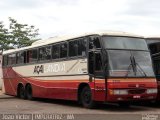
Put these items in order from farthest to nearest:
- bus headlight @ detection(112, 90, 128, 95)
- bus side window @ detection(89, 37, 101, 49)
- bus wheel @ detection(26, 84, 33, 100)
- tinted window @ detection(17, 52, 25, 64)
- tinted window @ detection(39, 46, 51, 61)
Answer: tinted window @ detection(17, 52, 25, 64), bus wheel @ detection(26, 84, 33, 100), tinted window @ detection(39, 46, 51, 61), bus side window @ detection(89, 37, 101, 49), bus headlight @ detection(112, 90, 128, 95)

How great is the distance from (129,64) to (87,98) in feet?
7.83

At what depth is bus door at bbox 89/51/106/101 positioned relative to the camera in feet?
55.9

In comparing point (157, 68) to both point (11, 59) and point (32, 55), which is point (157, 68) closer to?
point (32, 55)

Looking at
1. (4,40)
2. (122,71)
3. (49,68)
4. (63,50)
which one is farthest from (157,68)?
(4,40)

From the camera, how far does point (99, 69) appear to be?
1723 centimetres

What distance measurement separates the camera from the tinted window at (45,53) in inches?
865

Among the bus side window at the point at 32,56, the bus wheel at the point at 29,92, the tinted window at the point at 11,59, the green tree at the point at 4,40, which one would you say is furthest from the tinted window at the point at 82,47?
the green tree at the point at 4,40

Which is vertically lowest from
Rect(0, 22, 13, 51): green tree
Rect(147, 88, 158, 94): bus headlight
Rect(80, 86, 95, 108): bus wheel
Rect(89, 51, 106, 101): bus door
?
Rect(80, 86, 95, 108): bus wheel

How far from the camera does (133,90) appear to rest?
1711cm

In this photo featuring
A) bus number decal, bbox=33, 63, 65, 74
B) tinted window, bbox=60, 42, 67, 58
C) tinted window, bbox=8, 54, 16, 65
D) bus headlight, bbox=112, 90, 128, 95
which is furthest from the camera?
tinted window, bbox=8, 54, 16, 65

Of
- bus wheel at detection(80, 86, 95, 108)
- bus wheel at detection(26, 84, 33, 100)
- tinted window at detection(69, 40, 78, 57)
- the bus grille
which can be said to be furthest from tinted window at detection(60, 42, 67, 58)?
bus wheel at detection(26, 84, 33, 100)

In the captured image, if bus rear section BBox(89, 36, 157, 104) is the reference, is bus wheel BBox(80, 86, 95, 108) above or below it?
below

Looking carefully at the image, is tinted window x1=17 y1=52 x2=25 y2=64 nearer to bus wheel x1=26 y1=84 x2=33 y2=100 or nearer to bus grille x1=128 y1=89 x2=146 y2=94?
bus wheel x1=26 y1=84 x2=33 y2=100

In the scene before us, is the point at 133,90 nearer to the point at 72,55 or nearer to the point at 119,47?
the point at 119,47
